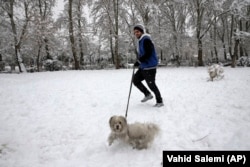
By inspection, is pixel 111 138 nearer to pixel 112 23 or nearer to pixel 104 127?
pixel 104 127

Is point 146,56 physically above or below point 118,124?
above

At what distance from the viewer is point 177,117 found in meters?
5.45

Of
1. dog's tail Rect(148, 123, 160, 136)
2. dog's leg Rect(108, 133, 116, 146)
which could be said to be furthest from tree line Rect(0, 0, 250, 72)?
dog's tail Rect(148, 123, 160, 136)

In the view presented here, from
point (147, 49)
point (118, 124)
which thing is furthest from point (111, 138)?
point (147, 49)

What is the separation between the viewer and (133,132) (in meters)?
3.89

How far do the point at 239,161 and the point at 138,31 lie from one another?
386 centimetres

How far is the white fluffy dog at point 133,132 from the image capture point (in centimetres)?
379

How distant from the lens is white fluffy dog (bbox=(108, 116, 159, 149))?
3795 mm

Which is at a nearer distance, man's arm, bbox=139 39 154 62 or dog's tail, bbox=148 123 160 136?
dog's tail, bbox=148 123 160 136

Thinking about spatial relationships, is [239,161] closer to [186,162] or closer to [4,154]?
[186,162]

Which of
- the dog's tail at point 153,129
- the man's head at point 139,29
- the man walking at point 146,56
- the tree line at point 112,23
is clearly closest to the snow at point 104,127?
the dog's tail at point 153,129

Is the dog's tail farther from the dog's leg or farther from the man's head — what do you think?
the man's head

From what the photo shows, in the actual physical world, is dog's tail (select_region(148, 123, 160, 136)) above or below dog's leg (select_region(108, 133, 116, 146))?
above

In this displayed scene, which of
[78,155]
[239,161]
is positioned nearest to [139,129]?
[78,155]
